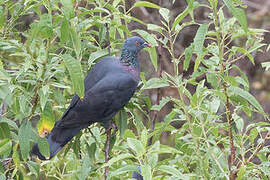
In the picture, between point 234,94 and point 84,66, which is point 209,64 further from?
point 84,66

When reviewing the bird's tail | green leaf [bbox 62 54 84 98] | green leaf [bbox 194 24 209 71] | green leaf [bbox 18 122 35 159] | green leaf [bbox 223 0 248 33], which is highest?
green leaf [bbox 223 0 248 33]

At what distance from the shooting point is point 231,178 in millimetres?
1947

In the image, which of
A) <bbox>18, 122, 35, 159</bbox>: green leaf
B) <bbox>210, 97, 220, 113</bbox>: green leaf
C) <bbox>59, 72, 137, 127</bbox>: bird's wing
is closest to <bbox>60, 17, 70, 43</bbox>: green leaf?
<bbox>18, 122, 35, 159</bbox>: green leaf

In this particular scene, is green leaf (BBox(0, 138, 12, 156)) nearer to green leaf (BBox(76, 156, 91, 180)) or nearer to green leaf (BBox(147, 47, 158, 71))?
green leaf (BBox(76, 156, 91, 180))

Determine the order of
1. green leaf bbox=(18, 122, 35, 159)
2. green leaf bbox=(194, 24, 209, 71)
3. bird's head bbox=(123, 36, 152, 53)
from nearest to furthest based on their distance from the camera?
green leaf bbox=(194, 24, 209, 71) < green leaf bbox=(18, 122, 35, 159) < bird's head bbox=(123, 36, 152, 53)

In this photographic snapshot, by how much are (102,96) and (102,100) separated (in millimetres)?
20

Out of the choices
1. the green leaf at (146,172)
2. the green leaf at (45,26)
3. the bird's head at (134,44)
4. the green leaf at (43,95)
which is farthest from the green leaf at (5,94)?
the bird's head at (134,44)

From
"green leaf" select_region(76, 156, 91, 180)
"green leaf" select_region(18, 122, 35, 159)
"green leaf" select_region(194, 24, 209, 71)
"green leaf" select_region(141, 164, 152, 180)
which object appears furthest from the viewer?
"green leaf" select_region(76, 156, 91, 180)

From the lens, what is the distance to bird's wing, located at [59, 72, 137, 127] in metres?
2.57

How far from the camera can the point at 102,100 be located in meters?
2.68

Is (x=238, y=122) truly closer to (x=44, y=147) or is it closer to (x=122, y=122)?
(x=122, y=122)

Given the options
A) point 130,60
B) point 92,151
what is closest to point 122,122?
point 92,151

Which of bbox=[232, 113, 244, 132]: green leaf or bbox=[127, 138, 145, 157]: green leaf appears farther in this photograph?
bbox=[232, 113, 244, 132]: green leaf

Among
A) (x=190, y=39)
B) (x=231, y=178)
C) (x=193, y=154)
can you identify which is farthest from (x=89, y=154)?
(x=190, y=39)
